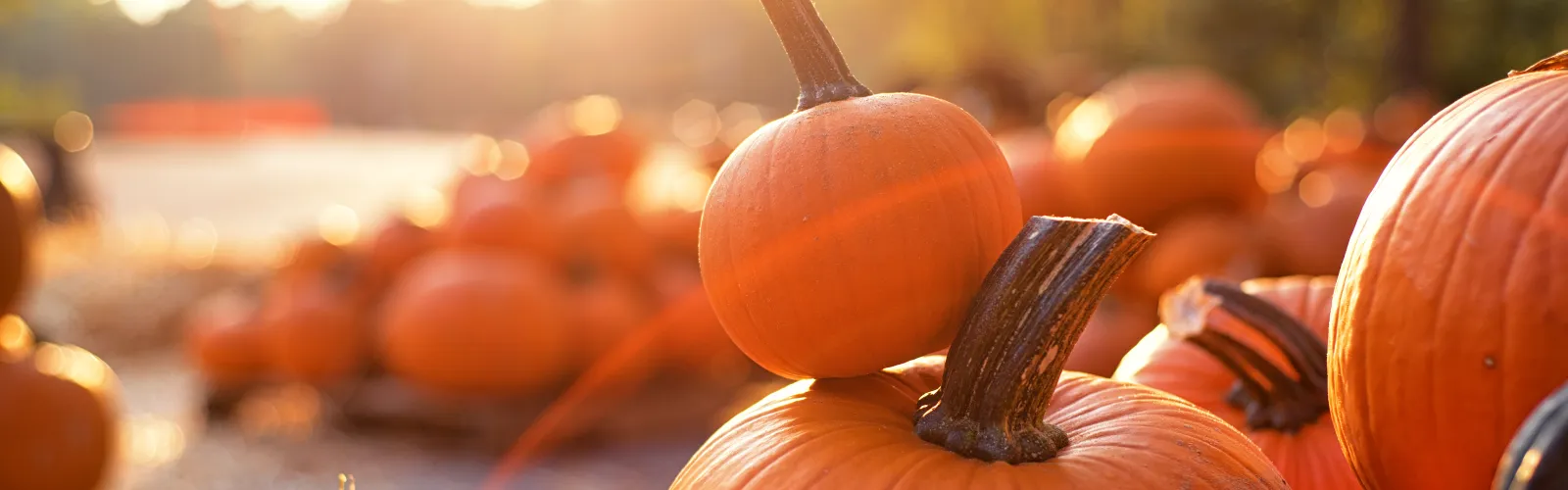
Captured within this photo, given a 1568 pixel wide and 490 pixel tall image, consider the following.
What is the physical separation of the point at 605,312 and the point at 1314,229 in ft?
9.94

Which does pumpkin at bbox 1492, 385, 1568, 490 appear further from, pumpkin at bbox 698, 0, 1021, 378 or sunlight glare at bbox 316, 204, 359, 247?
sunlight glare at bbox 316, 204, 359, 247

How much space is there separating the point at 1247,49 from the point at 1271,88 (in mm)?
560

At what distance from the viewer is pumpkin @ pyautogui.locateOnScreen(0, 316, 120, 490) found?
2.88 m

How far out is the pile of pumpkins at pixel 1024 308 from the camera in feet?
3.06

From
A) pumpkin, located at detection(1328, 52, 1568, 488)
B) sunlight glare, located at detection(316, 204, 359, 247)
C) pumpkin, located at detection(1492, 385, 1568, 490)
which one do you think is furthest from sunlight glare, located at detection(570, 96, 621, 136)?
pumpkin, located at detection(1492, 385, 1568, 490)

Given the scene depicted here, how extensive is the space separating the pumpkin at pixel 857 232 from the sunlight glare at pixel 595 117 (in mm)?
5118

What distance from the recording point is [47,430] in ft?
9.64

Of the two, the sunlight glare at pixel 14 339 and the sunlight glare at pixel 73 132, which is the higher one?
the sunlight glare at pixel 73 132

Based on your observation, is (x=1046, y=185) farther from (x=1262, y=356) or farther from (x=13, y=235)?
(x=13, y=235)

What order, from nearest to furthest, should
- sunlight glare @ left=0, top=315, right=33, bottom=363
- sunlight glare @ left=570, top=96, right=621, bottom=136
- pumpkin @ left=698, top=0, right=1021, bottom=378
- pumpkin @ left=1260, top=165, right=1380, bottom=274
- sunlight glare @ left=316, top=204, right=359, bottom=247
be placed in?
pumpkin @ left=698, top=0, right=1021, bottom=378 → sunlight glare @ left=0, top=315, right=33, bottom=363 → pumpkin @ left=1260, top=165, right=1380, bottom=274 → sunlight glare @ left=316, top=204, right=359, bottom=247 → sunlight glare @ left=570, top=96, right=621, bottom=136

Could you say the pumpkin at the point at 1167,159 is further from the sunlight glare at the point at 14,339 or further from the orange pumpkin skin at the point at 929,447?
the sunlight glare at the point at 14,339

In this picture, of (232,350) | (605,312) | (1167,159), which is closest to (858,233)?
(1167,159)

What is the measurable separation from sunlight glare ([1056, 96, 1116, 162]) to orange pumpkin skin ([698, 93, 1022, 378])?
3.18 meters

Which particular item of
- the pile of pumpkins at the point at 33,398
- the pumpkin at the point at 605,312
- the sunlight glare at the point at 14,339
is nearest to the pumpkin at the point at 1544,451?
the pile of pumpkins at the point at 33,398
